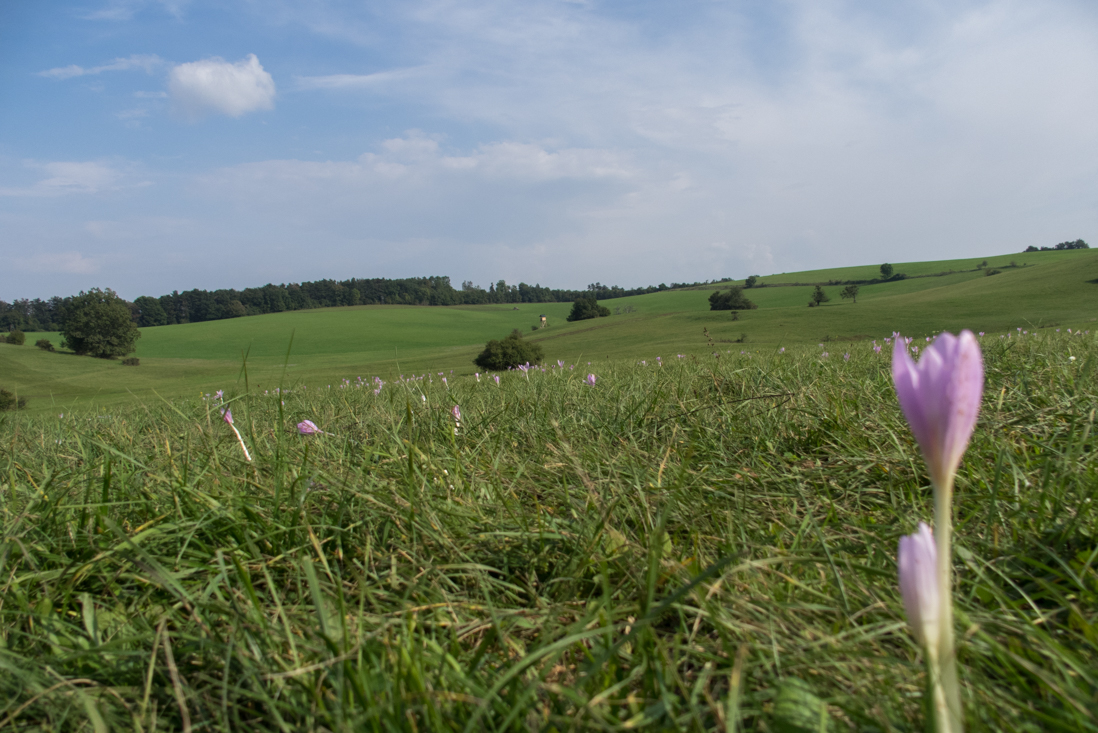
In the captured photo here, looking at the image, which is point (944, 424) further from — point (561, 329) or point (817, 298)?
point (817, 298)

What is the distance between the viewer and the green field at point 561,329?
141ft

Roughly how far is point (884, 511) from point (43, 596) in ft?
9.97

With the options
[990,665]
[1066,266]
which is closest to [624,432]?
[990,665]

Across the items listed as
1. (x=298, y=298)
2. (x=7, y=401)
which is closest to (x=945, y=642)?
(x=7, y=401)

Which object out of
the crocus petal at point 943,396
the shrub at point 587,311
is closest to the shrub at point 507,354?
the crocus petal at point 943,396

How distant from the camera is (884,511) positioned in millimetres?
2199

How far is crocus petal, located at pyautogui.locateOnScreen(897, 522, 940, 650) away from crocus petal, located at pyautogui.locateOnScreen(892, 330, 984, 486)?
5.7 inches

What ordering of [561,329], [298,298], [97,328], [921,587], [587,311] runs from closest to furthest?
[921,587]
[97,328]
[561,329]
[587,311]
[298,298]

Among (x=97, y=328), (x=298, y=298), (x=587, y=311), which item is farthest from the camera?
(x=298, y=298)

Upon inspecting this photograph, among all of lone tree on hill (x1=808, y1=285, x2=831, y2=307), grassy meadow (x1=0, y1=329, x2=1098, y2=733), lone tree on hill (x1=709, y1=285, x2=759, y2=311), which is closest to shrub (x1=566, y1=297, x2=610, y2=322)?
lone tree on hill (x1=709, y1=285, x2=759, y2=311)

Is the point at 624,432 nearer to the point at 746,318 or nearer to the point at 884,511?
the point at 884,511

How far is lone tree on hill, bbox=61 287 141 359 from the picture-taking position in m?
71.2

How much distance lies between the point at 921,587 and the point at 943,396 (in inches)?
12.2

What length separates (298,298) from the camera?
130 meters
